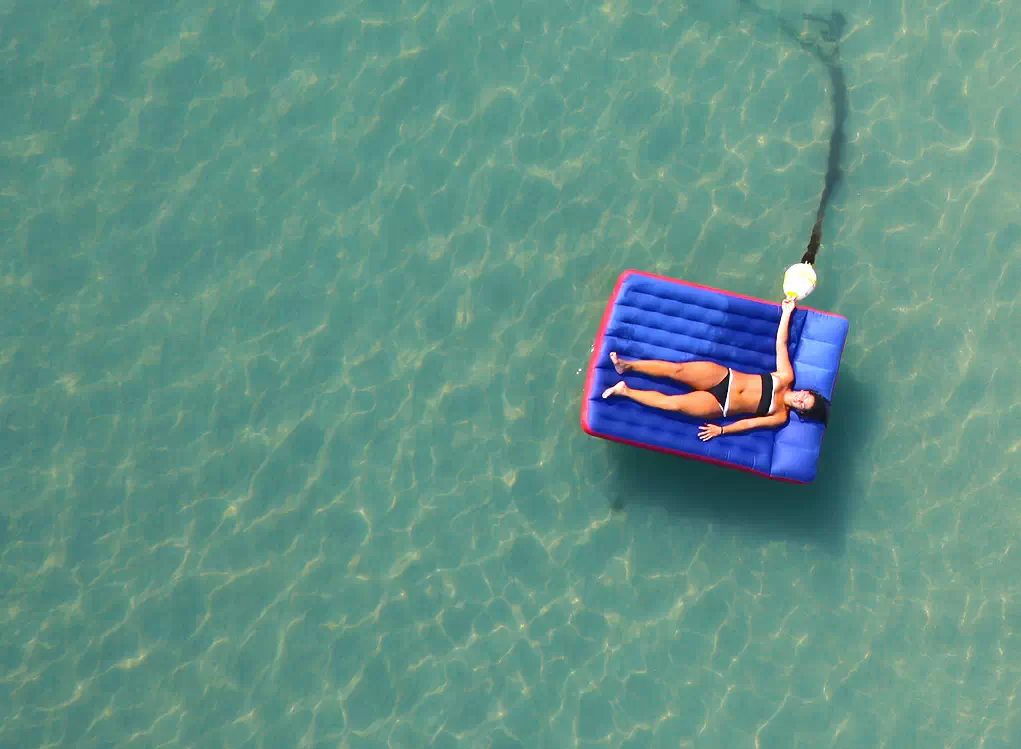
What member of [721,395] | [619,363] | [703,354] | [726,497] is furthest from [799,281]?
[726,497]

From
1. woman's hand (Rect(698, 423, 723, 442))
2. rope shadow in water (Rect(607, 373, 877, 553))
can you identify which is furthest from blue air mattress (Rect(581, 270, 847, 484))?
rope shadow in water (Rect(607, 373, 877, 553))

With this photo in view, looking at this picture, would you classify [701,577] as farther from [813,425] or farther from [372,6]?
[372,6]

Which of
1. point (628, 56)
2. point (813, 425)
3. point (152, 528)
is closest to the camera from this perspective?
point (813, 425)

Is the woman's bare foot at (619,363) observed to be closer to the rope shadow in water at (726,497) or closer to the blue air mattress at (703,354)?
the blue air mattress at (703,354)

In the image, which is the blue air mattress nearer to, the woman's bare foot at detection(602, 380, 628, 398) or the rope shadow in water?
the woman's bare foot at detection(602, 380, 628, 398)

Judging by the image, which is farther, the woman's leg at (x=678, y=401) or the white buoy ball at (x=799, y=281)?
the white buoy ball at (x=799, y=281)

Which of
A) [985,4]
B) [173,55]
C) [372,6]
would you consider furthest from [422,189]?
[985,4]

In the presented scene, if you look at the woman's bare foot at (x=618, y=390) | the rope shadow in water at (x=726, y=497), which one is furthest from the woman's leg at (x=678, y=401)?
the rope shadow in water at (x=726, y=497)
